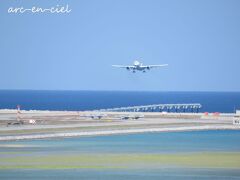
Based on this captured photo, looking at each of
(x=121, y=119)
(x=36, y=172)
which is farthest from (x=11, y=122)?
(x=36, y=172)

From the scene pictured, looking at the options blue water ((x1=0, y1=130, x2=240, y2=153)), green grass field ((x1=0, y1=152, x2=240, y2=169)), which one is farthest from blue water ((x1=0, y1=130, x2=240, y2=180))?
green grass field ((x1=0, y1=152, x2=240, y2=169))

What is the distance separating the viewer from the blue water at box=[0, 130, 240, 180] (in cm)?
5819

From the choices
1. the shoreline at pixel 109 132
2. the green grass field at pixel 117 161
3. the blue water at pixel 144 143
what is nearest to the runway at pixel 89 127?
the shoreline at pixel 109 132

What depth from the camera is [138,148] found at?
258ft

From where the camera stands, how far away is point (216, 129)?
104 metres

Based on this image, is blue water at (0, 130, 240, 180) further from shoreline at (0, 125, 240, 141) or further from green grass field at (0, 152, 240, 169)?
green grass field at (0, 152, 240, 169)

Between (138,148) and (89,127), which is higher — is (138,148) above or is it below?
below

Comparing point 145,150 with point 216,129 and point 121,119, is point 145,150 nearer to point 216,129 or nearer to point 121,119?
point 216,129

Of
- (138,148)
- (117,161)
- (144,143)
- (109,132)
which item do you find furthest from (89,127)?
(117,161)

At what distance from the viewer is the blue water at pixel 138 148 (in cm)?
5819

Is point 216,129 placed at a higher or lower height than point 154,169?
higher

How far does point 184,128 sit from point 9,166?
1665 inches

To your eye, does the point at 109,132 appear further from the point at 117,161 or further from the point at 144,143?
the point at 117,161

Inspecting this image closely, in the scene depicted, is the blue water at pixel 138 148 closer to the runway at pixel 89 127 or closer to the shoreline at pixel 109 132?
the shoreline at pixel 109 132
